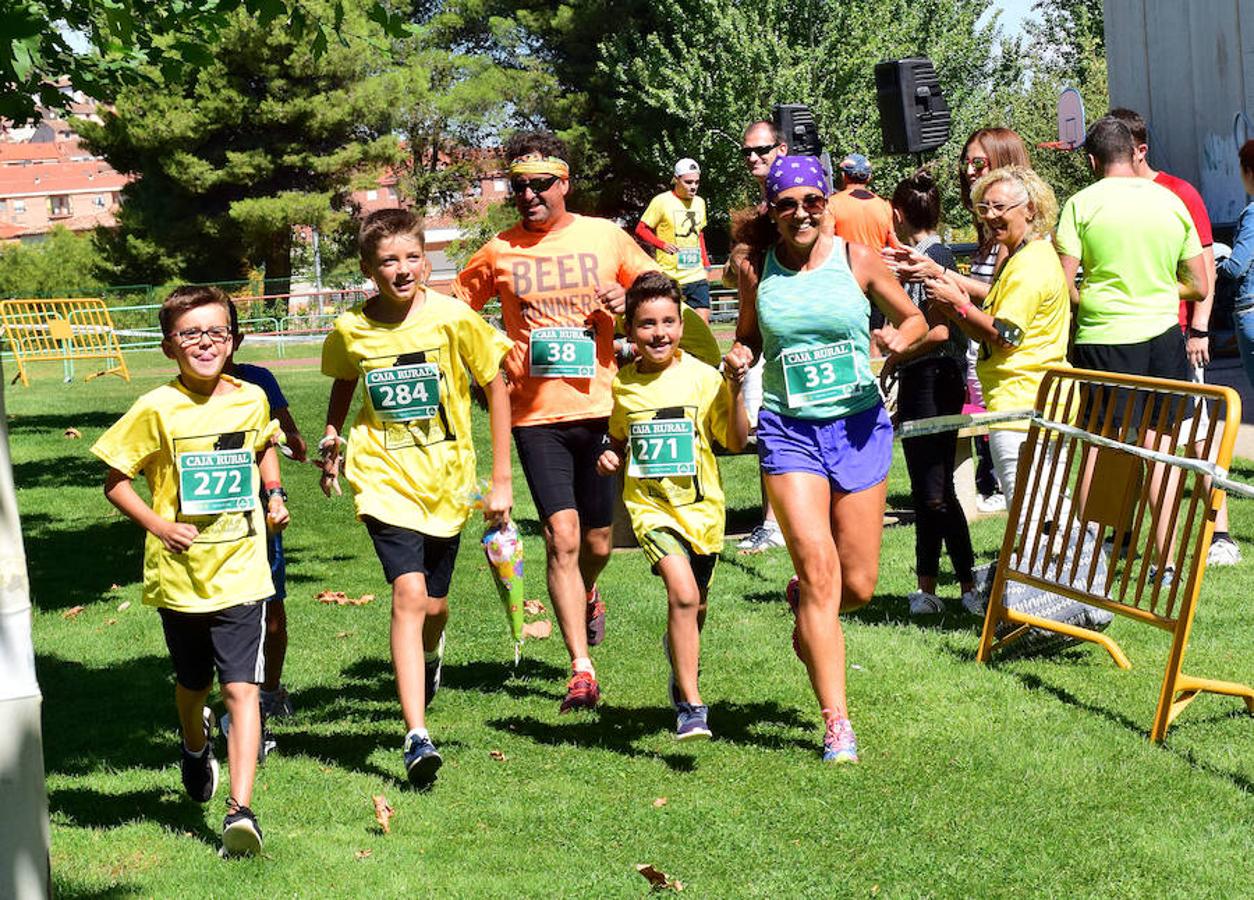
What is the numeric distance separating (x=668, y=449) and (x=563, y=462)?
95cm

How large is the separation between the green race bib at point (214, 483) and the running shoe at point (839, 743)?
2.05m

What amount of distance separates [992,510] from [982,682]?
4.71 meters

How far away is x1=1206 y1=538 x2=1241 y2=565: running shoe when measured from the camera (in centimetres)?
895

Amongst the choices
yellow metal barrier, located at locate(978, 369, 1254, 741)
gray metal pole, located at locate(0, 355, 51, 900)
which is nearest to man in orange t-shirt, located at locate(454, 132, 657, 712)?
yellow metal barrier, located at locate(978, 369, 1254, 741)

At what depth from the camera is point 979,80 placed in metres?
58.4

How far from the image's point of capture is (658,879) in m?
4.88

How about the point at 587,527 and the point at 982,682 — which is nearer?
the point at 982,682

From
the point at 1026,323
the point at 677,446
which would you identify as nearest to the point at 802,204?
the point at 677,446

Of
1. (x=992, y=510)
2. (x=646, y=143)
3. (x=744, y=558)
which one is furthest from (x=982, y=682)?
(x=646, y=143)

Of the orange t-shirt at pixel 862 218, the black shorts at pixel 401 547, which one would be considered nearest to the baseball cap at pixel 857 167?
the orange t-shirt at pixel 862 218

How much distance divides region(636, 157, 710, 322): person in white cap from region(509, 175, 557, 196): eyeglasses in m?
9.59

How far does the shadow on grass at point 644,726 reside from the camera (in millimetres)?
6215

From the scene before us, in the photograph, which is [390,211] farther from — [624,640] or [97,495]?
[97,495]

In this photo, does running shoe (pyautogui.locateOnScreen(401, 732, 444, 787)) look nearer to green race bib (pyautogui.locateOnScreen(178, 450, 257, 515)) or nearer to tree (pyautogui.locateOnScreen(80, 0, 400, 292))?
green race bib (pyautogui.locateOnScreen(178, 450, 257, 515))
